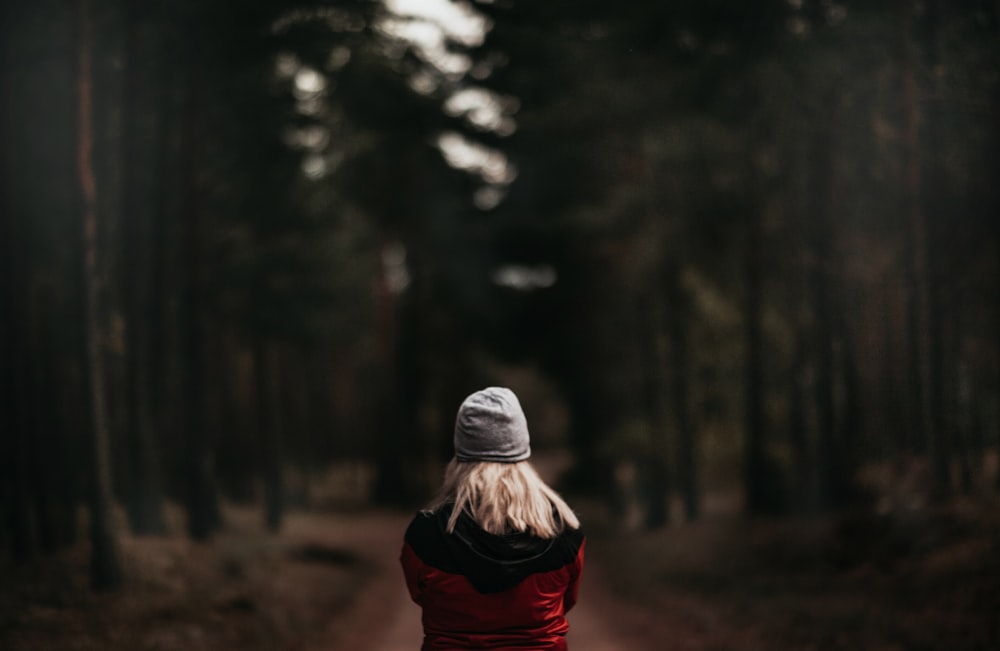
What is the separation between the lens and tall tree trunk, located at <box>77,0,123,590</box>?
12180 mm

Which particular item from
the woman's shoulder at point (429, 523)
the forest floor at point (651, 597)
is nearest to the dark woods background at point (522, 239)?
the forest floor at point (651, 597)

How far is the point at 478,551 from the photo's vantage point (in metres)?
3.39

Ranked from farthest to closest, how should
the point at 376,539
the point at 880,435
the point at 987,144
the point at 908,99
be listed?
the point at 376,539, the point at 880,435, the point at 908,99, the point at 987,144

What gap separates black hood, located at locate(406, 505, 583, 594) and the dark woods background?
1008cm

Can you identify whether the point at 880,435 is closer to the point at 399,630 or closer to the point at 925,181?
the point at 925,181

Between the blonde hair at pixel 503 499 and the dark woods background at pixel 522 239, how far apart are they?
397 inches

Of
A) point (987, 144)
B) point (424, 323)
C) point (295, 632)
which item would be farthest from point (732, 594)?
point (424, 323)

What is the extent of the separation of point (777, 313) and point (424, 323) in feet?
49.3

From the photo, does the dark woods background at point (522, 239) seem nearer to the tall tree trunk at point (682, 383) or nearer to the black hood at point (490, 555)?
the tall tree trunk at point (682, 383)

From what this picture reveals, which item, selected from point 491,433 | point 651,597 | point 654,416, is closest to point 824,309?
point 654,416

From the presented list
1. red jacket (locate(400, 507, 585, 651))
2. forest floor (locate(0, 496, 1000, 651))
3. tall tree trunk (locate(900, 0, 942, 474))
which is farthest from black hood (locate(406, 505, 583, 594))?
tall tree trunk (locate(900, 0, 942, 474))

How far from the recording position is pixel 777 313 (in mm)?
21641

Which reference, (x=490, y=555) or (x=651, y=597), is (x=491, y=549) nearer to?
(x=490, y=555)

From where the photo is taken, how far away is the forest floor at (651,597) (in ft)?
35.2
